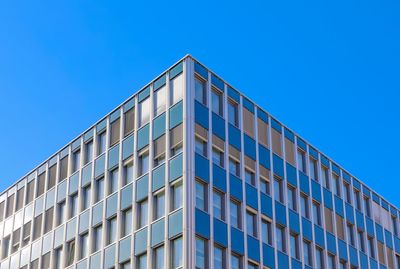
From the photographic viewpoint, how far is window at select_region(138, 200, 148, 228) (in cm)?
4793

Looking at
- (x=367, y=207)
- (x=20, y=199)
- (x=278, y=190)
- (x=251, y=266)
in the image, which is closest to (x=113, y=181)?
(x=251, y=266)

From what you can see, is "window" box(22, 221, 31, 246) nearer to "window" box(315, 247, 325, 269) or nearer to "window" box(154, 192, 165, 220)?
"window" box(154, 192, 165, 220)

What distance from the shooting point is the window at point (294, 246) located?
174 ft

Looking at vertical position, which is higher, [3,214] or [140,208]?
[3,214]

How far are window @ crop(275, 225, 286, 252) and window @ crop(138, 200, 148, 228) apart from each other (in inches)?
349

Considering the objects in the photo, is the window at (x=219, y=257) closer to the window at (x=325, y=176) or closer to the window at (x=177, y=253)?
the window at (x=177, y=253)

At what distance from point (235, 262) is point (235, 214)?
299 cm

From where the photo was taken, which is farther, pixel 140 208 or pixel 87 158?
pixel 87 158

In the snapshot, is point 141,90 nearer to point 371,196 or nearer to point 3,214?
point 3,214

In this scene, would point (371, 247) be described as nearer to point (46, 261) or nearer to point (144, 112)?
point (144, 112)

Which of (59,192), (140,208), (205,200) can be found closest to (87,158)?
(59,192)

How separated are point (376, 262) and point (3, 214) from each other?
28.8 metres

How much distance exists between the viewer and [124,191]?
50.5m

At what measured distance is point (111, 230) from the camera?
50.7 m
